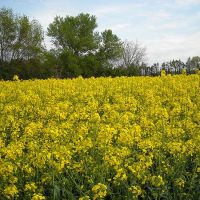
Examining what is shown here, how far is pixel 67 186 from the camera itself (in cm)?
454

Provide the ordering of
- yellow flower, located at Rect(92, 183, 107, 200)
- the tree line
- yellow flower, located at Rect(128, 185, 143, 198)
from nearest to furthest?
yellow flower, located at Rect(92, 183, 107, 200), yellow flower, located at Rect(128, 185, 143, 198), the tree line

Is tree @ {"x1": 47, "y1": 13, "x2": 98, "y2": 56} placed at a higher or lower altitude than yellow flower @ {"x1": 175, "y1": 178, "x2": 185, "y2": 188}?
higher

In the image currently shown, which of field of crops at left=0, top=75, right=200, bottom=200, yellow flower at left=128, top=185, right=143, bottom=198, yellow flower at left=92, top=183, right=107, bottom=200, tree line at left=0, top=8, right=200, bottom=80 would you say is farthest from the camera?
tree line at left=0, top=8, right=200, bottom=80

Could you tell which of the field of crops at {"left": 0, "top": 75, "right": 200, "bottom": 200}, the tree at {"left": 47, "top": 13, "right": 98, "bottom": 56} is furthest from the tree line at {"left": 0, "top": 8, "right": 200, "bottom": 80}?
the field of crops at {"left": 0, "top": 75, "right": 200, "bottom": 200}

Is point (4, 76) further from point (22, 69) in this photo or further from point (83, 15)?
point (83, 15)

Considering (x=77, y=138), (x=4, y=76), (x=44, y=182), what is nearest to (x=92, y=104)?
(x=77, y=138)

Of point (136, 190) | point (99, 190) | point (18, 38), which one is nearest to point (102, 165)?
point (136, 190)

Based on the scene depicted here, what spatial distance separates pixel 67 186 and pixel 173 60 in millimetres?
30037

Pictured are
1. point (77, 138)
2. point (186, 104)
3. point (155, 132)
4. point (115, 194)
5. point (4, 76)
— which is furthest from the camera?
point (4, 76)

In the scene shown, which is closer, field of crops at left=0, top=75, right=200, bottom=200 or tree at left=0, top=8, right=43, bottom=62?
field of crops at left=0, top=75, right=200, bottom=200

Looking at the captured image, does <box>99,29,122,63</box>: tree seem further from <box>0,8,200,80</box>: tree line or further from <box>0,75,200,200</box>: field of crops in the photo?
<box>0,75,200,200</box>: field of crops

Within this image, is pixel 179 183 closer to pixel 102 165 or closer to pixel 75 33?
pixel 102 165

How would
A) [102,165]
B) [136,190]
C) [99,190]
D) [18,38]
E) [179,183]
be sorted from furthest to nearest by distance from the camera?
1. [18,38]
2. [102,165]
3. [179,183]
4. [136,190]
5. [99,190]

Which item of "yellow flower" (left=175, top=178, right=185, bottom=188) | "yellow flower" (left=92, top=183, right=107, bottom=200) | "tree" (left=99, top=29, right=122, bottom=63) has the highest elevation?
"tree" (left=99, top=29, right=122, bottom=63)
